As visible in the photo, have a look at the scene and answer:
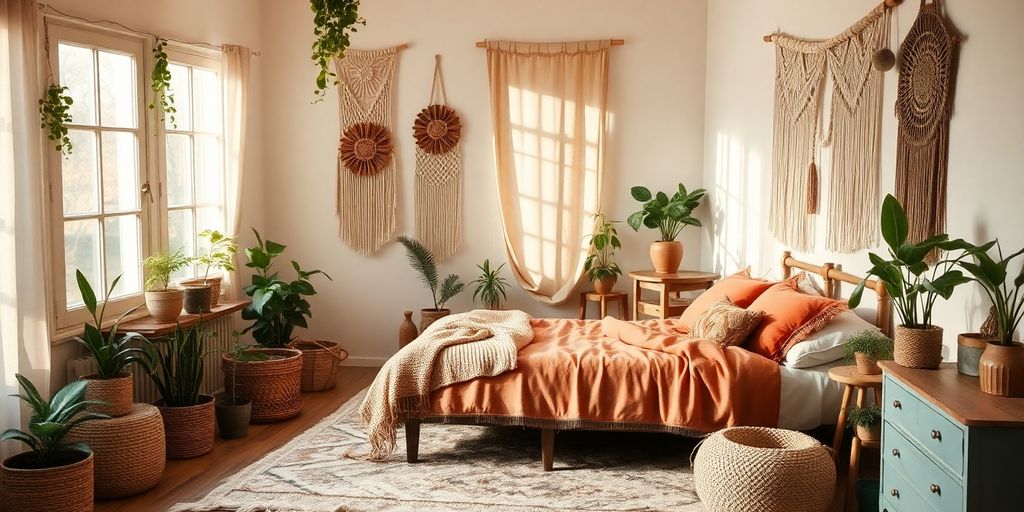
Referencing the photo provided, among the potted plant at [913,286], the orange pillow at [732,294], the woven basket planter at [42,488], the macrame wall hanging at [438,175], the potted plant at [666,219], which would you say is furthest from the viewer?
the macrame wall hanging at [438,175]

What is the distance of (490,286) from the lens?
655cm

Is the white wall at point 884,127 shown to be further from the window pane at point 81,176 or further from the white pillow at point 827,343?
the window pane at point 81,176

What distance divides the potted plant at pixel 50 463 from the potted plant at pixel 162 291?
109cm

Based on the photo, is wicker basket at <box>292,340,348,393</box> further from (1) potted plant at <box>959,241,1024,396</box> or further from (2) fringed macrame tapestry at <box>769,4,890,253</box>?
(1) potted plant at <box>959,241,1024,396</box>

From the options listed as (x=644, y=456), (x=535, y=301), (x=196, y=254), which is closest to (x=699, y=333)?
(x=644, y=456)

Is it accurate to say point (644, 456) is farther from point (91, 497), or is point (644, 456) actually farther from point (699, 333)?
point (91, 497)

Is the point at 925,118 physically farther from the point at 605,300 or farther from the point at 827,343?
the point at 605,300

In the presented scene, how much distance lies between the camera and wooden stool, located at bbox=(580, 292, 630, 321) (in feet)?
20.9

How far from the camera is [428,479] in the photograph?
163 inches

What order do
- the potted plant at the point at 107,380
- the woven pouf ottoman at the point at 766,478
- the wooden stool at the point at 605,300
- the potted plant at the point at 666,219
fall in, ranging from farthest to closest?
the wooden stool at the point at 605,300
the potted plant at the point at 666,219
the potted plant at the point at 107,380
the woven pouf ottoman at the point at 766,478

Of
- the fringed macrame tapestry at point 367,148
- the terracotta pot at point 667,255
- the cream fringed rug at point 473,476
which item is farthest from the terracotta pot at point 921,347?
the fringed macrame tapestry at point 367,148

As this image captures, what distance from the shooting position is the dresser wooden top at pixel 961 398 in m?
2.29

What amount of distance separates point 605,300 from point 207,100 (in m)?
2.97

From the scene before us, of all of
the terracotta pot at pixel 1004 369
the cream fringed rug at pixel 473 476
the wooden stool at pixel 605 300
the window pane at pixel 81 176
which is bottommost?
the cream fringed rug at pixel 473 476
